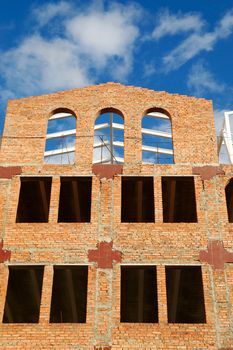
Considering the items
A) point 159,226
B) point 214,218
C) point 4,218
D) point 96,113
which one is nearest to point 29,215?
point 4,218

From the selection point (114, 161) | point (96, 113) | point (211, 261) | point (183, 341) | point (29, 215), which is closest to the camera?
point (183, 341)

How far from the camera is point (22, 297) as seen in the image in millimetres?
19172

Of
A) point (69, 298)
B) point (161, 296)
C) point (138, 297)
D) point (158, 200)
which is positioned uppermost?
point (158, 200)

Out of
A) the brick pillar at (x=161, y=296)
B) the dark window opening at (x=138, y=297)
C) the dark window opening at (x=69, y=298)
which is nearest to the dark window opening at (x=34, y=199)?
the dark window opening at (x=69, y=298)

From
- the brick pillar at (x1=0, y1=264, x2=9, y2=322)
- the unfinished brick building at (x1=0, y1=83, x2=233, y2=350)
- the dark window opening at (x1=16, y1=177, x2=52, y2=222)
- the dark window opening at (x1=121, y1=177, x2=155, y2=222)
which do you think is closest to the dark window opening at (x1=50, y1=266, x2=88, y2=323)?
the unfinished brick building at (x1=0, y1=83, x2=233, y2=350)

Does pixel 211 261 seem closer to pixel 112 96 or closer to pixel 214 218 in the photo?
pixel 214 218

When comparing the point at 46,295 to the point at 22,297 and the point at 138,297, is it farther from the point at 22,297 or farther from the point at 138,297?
the point at 138,297

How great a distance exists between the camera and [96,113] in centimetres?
1761

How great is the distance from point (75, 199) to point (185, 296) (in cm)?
588

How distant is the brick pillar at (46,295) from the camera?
45.5 feet

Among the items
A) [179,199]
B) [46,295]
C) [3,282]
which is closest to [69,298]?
[46,295]

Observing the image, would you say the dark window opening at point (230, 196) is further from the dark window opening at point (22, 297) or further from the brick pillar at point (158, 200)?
the dark window opening at point (22, 297)

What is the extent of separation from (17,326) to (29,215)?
584 cm

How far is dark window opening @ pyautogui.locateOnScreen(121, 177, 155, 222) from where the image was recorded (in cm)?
1664
